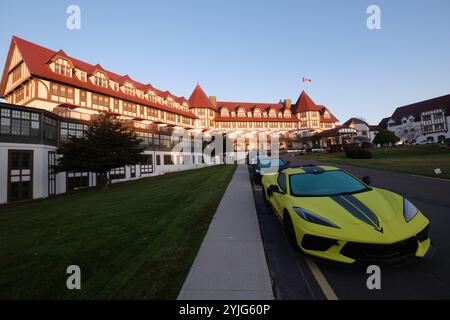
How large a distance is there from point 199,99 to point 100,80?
2732 centimetres

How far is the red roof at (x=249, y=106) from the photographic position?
6208 centimetres

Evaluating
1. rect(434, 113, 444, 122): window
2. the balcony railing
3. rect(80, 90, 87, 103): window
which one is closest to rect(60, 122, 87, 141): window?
the balcony railing

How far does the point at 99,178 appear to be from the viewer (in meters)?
25.7

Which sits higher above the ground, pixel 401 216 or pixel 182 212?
pixel 401 216

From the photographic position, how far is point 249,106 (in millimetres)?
65000

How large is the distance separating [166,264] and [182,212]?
352cm

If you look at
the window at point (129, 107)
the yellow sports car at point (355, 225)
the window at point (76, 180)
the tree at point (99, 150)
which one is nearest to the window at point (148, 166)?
the window at point (129, 107)

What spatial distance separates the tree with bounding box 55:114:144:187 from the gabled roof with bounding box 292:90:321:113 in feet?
182

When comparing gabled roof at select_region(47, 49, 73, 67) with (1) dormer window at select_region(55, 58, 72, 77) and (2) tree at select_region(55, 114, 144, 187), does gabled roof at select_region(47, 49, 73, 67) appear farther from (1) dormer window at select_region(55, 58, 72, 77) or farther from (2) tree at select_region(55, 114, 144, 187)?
(2) tree at select_region(55, 114, 144, 187)

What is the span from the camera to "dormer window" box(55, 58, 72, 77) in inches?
990

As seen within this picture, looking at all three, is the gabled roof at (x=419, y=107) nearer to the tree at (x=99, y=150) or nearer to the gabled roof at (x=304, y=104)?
the gabled roof at (x=304, y=104)

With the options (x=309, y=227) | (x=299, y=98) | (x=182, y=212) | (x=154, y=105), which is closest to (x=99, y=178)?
(x=154, y=105)
